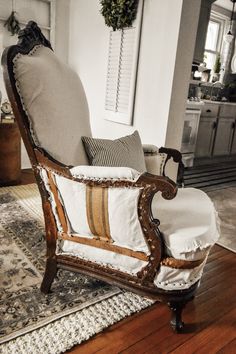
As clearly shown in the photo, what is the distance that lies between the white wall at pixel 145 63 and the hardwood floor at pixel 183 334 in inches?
50.5

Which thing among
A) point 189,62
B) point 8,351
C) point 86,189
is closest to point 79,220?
point 86,189

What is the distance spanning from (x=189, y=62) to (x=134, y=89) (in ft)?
1.73

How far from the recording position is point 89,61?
3184mm

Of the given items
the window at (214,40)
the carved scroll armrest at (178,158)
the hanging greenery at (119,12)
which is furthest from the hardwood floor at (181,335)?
the window at (214,40)

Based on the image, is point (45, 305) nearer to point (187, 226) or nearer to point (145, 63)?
point (187, 226)

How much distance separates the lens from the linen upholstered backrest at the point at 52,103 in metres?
1.18

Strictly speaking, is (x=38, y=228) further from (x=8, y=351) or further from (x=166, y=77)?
(x=166, y=77)

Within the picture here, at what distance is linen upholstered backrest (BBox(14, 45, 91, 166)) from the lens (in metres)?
1.18

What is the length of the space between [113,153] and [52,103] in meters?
0.38

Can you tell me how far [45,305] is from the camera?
1.32 meters

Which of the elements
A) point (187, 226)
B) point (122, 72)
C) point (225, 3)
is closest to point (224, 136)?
point (225, 3)

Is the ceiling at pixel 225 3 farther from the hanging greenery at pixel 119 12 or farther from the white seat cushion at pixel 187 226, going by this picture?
the white seat cushion at pixel 187 226

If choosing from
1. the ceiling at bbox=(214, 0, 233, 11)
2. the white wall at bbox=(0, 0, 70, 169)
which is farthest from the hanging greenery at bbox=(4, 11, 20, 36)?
the ceiling at bbox=(214, 0, 233, 11)

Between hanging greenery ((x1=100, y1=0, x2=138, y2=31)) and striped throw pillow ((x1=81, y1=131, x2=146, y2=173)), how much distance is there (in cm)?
145
